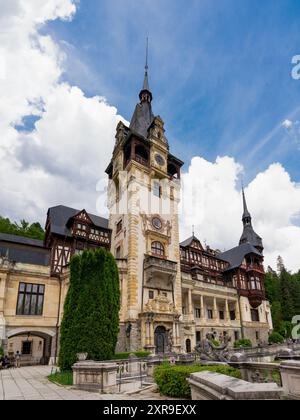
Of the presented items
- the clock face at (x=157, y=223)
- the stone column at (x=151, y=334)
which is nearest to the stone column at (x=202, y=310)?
the clock face at (x=157, y=223)

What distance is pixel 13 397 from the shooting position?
9352mm

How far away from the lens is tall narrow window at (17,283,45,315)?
26.5m

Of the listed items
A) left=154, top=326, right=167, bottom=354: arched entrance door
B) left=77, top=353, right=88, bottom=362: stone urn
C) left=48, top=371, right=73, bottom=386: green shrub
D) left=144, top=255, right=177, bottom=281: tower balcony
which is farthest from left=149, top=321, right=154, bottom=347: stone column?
left=48, top=371, right=73, bottom=386: green shrub

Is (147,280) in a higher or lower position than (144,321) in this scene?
higher

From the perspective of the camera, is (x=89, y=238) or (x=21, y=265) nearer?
(x=21, y=265)

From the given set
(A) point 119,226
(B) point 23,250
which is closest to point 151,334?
(A) point 119,226

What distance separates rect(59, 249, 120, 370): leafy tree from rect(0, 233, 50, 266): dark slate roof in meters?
16.0

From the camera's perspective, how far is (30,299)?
27188 millimetres

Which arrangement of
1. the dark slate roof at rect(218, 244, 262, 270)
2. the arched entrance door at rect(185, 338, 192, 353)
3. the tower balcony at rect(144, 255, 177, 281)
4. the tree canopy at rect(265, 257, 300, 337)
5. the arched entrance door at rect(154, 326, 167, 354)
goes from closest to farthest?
the arched entrance door at rect(154, 326, 167, 354), the tower balcony at rect(144, 255, 177, 281), the arched entrance door at rect(185, 338, 192, 353), the dark slate roof at rect(218, 244, 262, 270), the tree canopy at rect(265, 257, 300, 337)

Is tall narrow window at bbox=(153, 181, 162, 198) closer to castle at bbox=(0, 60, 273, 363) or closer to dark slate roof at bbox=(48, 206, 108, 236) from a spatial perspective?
castle at bbox=(0, 60, 273, 363)

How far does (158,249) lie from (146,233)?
106 inches

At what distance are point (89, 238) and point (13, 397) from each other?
2447 centimetres
